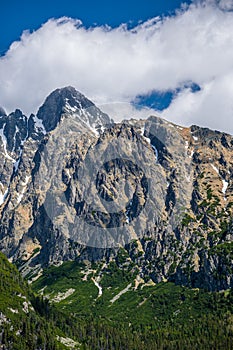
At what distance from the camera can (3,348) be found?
19612cm
